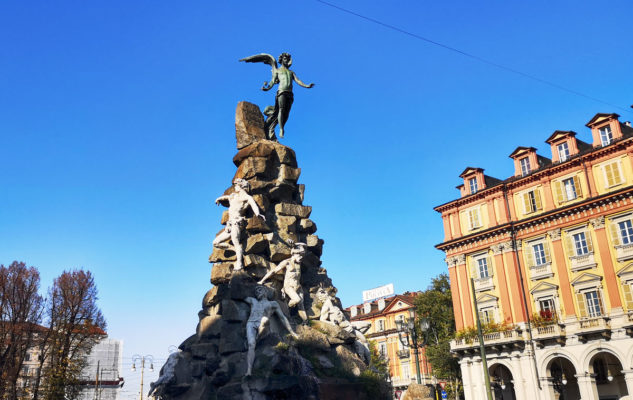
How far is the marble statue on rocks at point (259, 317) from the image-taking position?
13.0 m

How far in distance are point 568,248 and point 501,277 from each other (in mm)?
5424

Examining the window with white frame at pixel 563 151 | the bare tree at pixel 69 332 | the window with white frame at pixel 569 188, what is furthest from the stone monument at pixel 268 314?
the window with white frame at pixel 563 151

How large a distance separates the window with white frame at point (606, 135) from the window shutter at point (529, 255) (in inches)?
356

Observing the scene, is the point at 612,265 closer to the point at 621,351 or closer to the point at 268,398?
the point at 621,351

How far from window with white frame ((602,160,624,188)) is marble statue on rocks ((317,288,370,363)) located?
28270 millimetres

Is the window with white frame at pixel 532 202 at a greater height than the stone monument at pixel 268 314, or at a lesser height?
greater

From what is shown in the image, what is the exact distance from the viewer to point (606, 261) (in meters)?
36.0

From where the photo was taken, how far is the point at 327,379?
13312 mm

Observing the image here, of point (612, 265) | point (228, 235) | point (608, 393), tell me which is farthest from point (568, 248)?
point (228, 235)

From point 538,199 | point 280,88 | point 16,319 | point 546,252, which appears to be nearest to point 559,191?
point 538,199

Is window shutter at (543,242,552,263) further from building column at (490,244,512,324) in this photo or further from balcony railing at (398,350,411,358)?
balcony railing at (398,350,411,358)

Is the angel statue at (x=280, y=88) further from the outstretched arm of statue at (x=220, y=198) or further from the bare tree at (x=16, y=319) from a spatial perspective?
the bare tree at (x=16, y=319)

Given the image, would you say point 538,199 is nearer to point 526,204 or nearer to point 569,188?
point 526,204

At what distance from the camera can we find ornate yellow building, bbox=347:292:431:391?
65.0 meters
